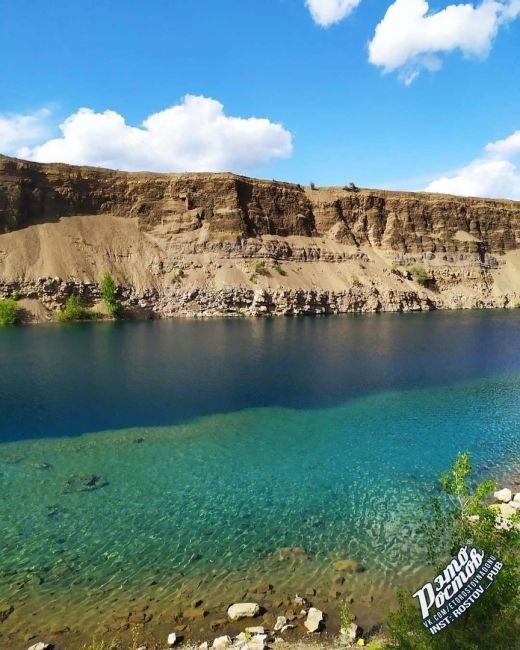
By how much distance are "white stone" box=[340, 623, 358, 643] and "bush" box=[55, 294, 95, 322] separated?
68.1 metres

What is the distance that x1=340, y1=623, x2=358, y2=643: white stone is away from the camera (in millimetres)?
9227

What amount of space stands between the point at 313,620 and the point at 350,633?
83 cm

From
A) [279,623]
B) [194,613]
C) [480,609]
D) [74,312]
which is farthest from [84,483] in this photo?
[74,312]

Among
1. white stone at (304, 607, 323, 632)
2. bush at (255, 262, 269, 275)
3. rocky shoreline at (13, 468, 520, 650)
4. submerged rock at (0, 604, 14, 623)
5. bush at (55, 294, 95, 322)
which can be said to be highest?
bush at (255, 262, 269, 275)

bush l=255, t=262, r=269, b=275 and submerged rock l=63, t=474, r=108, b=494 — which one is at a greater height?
bush l=255, t=262, r=269, b=275

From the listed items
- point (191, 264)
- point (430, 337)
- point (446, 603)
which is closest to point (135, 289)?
point (191, 264)

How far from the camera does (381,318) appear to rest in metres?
76.5

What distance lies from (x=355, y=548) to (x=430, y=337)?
45.1 meters

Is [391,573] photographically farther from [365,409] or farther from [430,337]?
[430,337]

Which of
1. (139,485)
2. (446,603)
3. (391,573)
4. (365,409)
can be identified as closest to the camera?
(446,603)

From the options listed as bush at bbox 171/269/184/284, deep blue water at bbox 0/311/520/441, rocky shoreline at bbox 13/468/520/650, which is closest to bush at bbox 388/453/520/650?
rocky shoreline at bbox 13/468/520/650

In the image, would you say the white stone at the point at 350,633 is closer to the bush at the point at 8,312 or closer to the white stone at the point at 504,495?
the white stone at the point at 504,495

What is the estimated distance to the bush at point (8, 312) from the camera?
65125 mm

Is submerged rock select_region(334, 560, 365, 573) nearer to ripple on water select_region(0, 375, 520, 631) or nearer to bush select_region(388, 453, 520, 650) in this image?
ripple on water select_region(0, 375, 520, 631)
